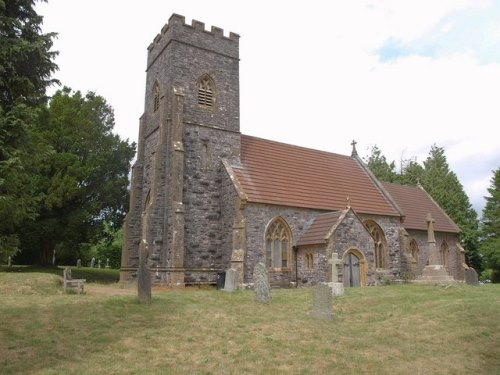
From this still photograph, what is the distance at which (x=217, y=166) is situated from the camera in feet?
76.8

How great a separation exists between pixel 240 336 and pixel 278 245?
1232cm

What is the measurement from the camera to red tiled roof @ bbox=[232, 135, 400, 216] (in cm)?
2336

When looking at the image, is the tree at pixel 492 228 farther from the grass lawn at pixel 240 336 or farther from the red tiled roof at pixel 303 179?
the grass lawn at pixel 240 336

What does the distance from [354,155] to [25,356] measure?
90.3 ft

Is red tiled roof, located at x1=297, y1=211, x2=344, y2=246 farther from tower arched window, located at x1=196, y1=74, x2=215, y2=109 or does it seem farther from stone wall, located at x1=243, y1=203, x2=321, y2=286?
tower arched window, located at x1=196, y1=74, x2=215, y2=109

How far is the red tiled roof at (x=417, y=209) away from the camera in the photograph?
1180 inches

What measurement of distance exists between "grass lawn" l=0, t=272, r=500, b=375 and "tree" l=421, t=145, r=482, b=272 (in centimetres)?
2667

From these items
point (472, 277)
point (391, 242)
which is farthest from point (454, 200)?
point (472, 277)

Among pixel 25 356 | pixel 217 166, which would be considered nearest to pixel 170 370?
pixel 25 356

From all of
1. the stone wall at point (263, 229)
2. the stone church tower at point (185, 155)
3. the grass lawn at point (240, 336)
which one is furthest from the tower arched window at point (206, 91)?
the grass lawn at point (240, 336)

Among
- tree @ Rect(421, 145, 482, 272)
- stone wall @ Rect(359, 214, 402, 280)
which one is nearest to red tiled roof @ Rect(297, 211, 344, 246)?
stone wall @ Rect(359, 214, 402, 280)

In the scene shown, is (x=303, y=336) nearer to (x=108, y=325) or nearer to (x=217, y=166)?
(x=108, y=325)

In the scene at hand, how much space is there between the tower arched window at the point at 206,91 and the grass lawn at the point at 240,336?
39.9 ft

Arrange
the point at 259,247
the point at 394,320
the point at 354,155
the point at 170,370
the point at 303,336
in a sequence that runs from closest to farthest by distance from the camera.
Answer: the point at 170,370 → the point at 303,336 → the point at 394,320 → the point at 259,247 → the point at 354,155
